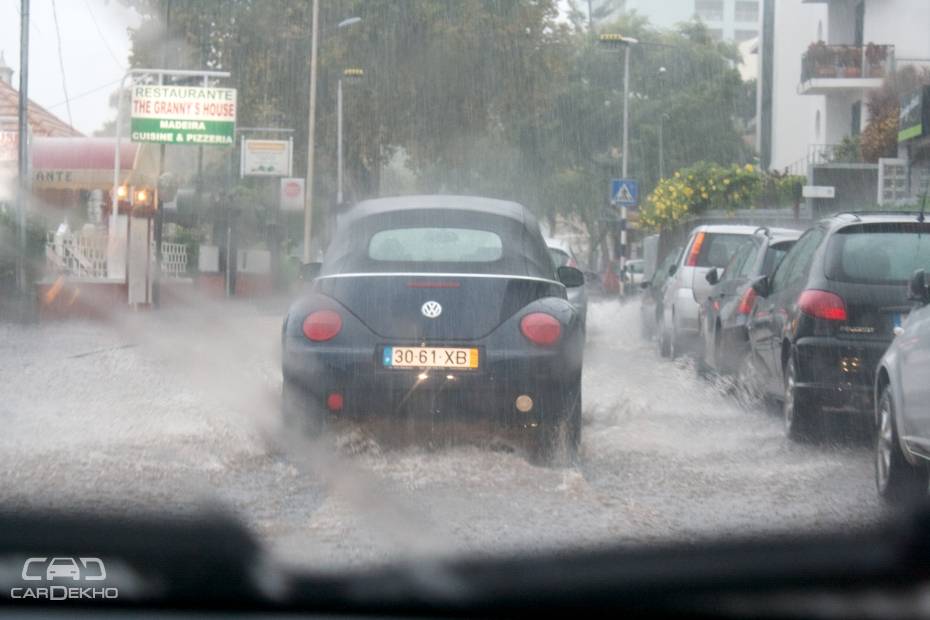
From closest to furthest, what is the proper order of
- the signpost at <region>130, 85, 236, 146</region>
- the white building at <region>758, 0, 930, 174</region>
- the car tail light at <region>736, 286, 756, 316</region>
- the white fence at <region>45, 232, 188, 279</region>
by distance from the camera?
the car tail light at <region>736, 286, 756, 316</region> → the white fence at <region>45, 232, 188, 279</region> → the signpost at <region>130, 85, 236, 146</region> → the white building at <region>758, 0, 930, 174</region>

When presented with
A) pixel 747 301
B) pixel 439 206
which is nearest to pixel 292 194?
pixel 747 301

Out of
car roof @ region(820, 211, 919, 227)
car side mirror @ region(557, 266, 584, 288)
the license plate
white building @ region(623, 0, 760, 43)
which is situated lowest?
the license plate

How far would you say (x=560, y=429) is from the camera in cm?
802

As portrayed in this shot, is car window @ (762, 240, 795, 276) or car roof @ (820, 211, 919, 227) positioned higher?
car roof @ (820, 211, 919, 227)

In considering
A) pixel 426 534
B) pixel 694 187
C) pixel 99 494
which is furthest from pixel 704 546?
pixel 694 187

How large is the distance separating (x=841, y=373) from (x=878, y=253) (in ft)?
2.81

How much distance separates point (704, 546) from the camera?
3213 millimetres

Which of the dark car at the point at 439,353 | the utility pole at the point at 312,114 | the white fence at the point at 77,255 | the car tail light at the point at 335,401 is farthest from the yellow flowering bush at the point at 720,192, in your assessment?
the car tail light at the point at 335,401

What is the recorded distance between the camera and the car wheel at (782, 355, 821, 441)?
9.05 metres

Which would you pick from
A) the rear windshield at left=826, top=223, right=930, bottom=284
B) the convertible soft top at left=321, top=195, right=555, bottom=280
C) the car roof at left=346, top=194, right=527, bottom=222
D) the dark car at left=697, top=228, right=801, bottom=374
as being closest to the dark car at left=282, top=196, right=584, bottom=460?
the convertible soft top at left=321, top=195, right=555, bottom=280

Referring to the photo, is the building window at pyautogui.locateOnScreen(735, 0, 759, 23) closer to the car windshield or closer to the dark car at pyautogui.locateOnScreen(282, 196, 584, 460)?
the car windshield

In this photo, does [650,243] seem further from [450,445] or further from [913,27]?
[450,445]

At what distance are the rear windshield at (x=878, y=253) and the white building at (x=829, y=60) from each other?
93.9 feet

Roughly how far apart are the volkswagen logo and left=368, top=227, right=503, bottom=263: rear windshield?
704 mm
